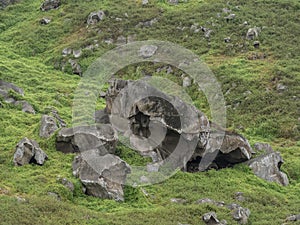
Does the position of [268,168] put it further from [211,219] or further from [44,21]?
[44,21]

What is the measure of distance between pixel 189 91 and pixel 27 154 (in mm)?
17909

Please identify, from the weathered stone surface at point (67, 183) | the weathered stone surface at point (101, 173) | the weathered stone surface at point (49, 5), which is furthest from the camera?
the weathered stone surface at point (49, 5)

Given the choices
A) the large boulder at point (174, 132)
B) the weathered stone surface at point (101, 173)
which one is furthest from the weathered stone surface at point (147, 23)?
the weathered stone surface at point (101, 173)

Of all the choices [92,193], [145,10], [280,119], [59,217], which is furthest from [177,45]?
[59,217]

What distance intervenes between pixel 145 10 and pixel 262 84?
17.6 m

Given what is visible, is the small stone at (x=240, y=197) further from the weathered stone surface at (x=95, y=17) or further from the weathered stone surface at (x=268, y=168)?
the weathered stone surface at (x=95, y=17)

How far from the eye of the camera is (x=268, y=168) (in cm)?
2411

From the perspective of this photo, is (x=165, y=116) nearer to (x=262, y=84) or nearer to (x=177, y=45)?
(x=262, y=84)

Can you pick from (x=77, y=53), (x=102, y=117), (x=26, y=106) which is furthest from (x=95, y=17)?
(x=102, y=117)

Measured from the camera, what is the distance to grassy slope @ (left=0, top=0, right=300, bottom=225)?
18.5 m

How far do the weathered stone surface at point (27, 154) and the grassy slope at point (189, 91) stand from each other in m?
0.47

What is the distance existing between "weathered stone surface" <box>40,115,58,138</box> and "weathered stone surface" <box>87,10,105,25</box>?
24.0 metres

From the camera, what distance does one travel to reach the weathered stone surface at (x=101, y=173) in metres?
19.9

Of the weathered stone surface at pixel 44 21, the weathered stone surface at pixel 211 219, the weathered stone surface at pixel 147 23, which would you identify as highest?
the weathered stone surface at pixel 211 219
